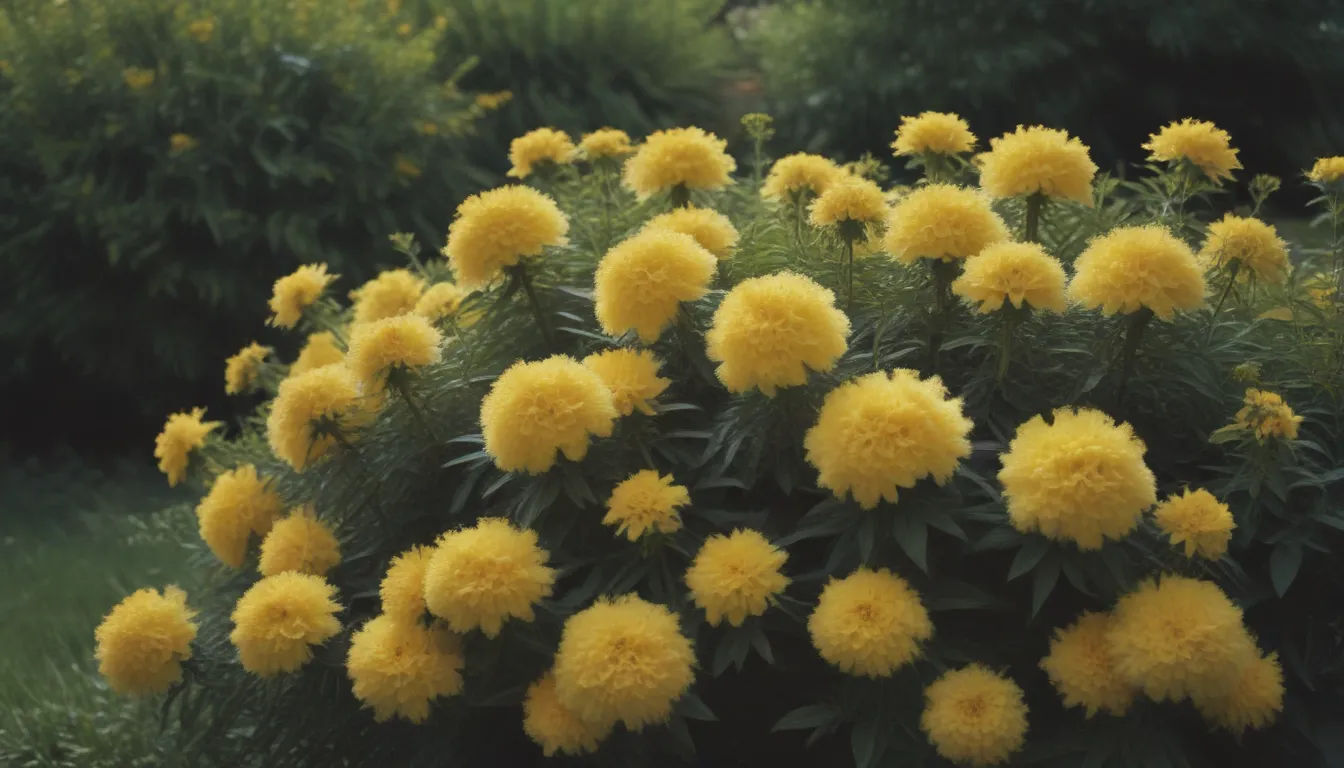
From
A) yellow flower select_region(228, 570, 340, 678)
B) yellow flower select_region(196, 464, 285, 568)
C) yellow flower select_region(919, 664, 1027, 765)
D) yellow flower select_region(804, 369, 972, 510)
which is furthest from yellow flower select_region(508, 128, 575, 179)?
yellow flower select_region(919, 664, 1027, 765)

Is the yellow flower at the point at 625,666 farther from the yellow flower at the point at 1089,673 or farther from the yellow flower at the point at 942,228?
the yellow flower at the point at 942,228

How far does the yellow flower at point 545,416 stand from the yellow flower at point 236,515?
32.6 inches

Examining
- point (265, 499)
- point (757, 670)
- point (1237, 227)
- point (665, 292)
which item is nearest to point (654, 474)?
point (665, 292)

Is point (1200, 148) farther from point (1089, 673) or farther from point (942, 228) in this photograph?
point (1089, 673)

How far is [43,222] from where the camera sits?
15.7 ft

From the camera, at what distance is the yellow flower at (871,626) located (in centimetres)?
168

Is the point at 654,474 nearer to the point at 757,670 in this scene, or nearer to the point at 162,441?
the point at 757,670

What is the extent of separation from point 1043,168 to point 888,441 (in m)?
0.63

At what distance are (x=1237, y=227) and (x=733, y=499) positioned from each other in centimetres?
104

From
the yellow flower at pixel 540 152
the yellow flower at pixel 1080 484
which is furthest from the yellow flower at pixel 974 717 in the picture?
the yellow flower at pixel 540 152

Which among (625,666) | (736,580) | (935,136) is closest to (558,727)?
(625,666)

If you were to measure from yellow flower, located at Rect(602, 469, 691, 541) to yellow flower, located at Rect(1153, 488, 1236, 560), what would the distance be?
0.74 meters

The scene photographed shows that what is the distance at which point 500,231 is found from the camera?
209cm

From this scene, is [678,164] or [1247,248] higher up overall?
[678,164]
